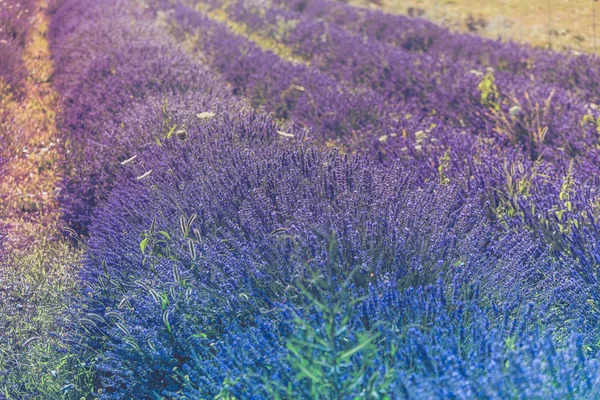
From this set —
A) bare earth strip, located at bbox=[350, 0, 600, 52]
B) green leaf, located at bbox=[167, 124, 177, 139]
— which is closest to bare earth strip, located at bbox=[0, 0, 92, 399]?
green leaf, located at bbox=[167, 124, 177, 139]

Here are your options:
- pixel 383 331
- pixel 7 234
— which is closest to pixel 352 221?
pixel 383 331

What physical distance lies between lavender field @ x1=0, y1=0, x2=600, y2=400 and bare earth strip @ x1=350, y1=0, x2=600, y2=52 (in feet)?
10.6

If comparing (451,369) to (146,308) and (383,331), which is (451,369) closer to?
(383,331)

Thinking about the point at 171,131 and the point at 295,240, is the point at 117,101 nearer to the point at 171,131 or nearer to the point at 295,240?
the point at 171,131

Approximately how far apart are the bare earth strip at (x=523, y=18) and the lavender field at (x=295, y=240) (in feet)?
10.6

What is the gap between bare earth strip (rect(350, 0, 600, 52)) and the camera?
25.6 ft

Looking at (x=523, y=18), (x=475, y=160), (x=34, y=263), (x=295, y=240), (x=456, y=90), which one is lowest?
(x=523, y=18)

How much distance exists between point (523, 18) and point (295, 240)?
27.8 feet

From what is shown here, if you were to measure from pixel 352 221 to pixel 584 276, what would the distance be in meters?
0.92

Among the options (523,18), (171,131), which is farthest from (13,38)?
(523,18)

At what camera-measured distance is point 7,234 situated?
3125 millimetres

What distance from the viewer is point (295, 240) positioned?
199cm

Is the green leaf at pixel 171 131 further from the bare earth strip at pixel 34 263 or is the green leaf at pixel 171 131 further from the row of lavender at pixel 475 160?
the row of lavender at pixel 475 160

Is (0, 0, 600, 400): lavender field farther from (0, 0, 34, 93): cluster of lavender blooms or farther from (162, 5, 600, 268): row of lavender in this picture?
(0, 0, 34, 93): cluster of lavender blooms
